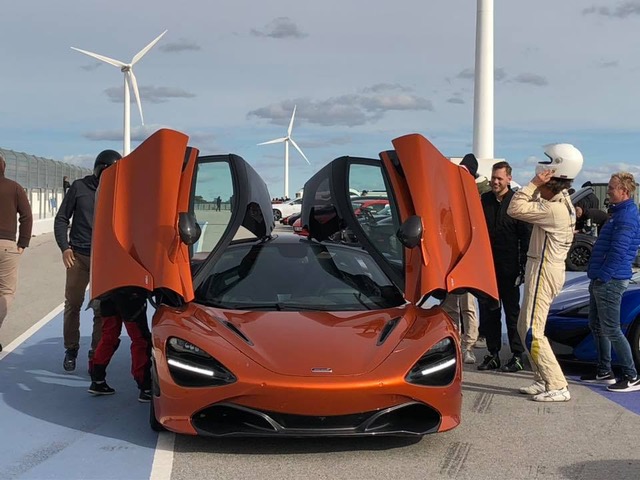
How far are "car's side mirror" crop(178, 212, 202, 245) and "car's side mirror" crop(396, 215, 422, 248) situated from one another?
137cm

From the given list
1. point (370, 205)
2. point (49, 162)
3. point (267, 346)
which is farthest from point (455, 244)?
point (49, 162)

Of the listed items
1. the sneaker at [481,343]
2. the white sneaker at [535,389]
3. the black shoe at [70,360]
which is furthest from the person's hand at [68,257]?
the sneaker at [481,343]

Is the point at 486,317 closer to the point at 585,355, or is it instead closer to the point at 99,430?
the point at 585,355

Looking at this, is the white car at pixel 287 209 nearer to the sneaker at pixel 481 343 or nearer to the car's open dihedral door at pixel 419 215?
the sneaker at pixel 481 343

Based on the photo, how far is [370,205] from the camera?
5.82 meters

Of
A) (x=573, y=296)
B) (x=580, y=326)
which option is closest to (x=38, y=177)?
(x=573, y=296)

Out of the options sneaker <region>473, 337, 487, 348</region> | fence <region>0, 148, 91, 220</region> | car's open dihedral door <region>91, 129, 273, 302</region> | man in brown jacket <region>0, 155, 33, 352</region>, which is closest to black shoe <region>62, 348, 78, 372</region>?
man in brown jacket <region>0, 155, 33, 352</region>

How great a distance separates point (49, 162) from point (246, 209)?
26326 mm

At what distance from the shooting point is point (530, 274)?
5.82 metres

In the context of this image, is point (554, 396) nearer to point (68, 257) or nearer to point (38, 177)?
point (68, 257)

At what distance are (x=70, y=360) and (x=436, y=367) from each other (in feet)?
12.0

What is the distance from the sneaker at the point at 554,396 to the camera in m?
5.64

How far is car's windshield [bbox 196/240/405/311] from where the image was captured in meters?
5.15

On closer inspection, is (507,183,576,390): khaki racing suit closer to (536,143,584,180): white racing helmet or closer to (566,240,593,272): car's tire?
(536,143,584,180): white racing helmet
